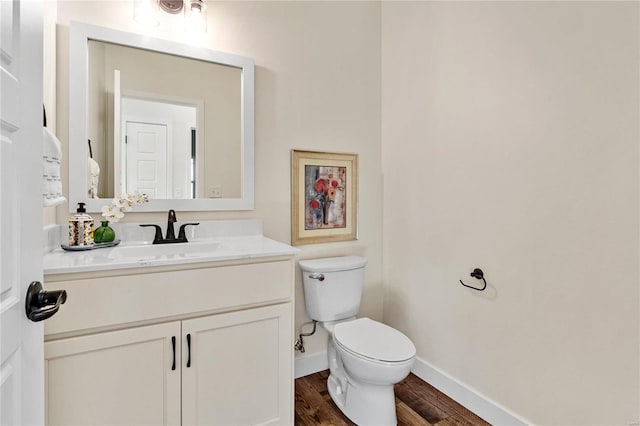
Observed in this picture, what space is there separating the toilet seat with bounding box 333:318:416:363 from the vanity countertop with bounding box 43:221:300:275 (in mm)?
550

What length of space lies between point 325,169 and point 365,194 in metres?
0.35

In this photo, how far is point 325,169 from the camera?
6.95 ft

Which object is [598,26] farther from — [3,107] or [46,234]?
[46,234]

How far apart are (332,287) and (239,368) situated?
2.28ft

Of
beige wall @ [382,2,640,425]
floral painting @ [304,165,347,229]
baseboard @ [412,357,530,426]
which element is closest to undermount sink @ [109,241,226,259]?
floral painting @ [304,165,347,229]

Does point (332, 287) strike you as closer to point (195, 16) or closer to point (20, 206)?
point (20, 206)

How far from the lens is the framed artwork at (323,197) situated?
79.8 inches

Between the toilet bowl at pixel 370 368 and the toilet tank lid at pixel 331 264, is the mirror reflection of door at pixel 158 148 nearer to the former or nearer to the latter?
the toilet tank lid at pixel 331 264

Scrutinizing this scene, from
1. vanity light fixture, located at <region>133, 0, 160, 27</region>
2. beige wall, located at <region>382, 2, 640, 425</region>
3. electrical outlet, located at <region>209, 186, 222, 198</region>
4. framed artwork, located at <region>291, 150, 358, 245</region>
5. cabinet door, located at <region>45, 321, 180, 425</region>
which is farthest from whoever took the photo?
framed artwork, located at <region>291, 150, 358, 245</region>

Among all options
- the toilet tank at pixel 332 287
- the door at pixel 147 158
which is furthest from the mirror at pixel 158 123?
the toilet tank at pixel 332 287

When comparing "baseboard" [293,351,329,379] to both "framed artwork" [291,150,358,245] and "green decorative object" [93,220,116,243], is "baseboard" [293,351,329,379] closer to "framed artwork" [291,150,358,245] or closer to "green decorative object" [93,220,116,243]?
"framed artwork" [291,150,358,245]

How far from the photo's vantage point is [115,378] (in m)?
1.15

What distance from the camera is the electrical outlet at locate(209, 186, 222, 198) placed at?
180cm

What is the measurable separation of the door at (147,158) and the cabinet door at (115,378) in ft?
2.46
